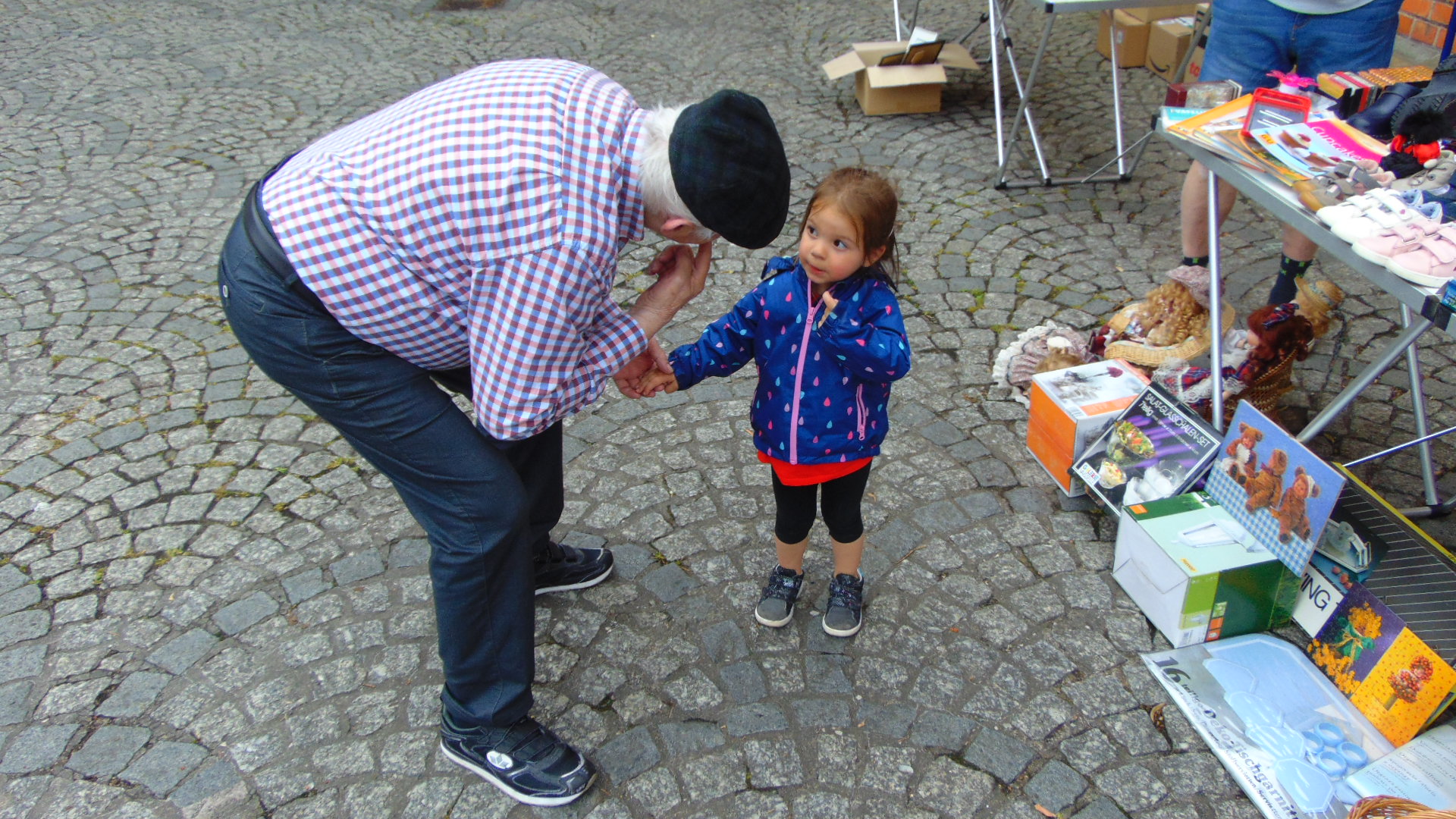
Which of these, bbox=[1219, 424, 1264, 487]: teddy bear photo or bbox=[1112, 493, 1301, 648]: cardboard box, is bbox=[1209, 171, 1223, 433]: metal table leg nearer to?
bbox=[1219, 424, 1264, 487]: teddy bear photo

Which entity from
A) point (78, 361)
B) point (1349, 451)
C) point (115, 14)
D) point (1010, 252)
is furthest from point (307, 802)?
point (115, 14)

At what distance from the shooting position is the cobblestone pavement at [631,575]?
2381 mm

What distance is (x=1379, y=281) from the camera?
2334mm

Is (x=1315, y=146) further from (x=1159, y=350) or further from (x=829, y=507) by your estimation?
(x=829, y=507)

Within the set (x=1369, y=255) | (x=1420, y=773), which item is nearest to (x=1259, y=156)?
(x=1369, y=255)

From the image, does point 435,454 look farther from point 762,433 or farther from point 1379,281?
point 1379,281

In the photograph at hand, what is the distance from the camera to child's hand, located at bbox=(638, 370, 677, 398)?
7.75ft

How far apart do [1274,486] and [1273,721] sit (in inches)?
23.1

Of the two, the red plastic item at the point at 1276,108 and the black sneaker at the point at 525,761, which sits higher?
the red plastic item at the point at 1276,108

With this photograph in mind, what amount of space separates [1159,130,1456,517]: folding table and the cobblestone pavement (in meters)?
0.18

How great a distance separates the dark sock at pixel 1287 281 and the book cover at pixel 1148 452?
108cm

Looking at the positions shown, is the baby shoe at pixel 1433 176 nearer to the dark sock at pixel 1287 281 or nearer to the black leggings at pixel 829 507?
the dark sock at pixel 1287 281

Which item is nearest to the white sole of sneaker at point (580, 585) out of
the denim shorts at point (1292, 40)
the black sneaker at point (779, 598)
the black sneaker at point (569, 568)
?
the black sneaker at point (569, 568)

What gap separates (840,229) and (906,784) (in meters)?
1.28
